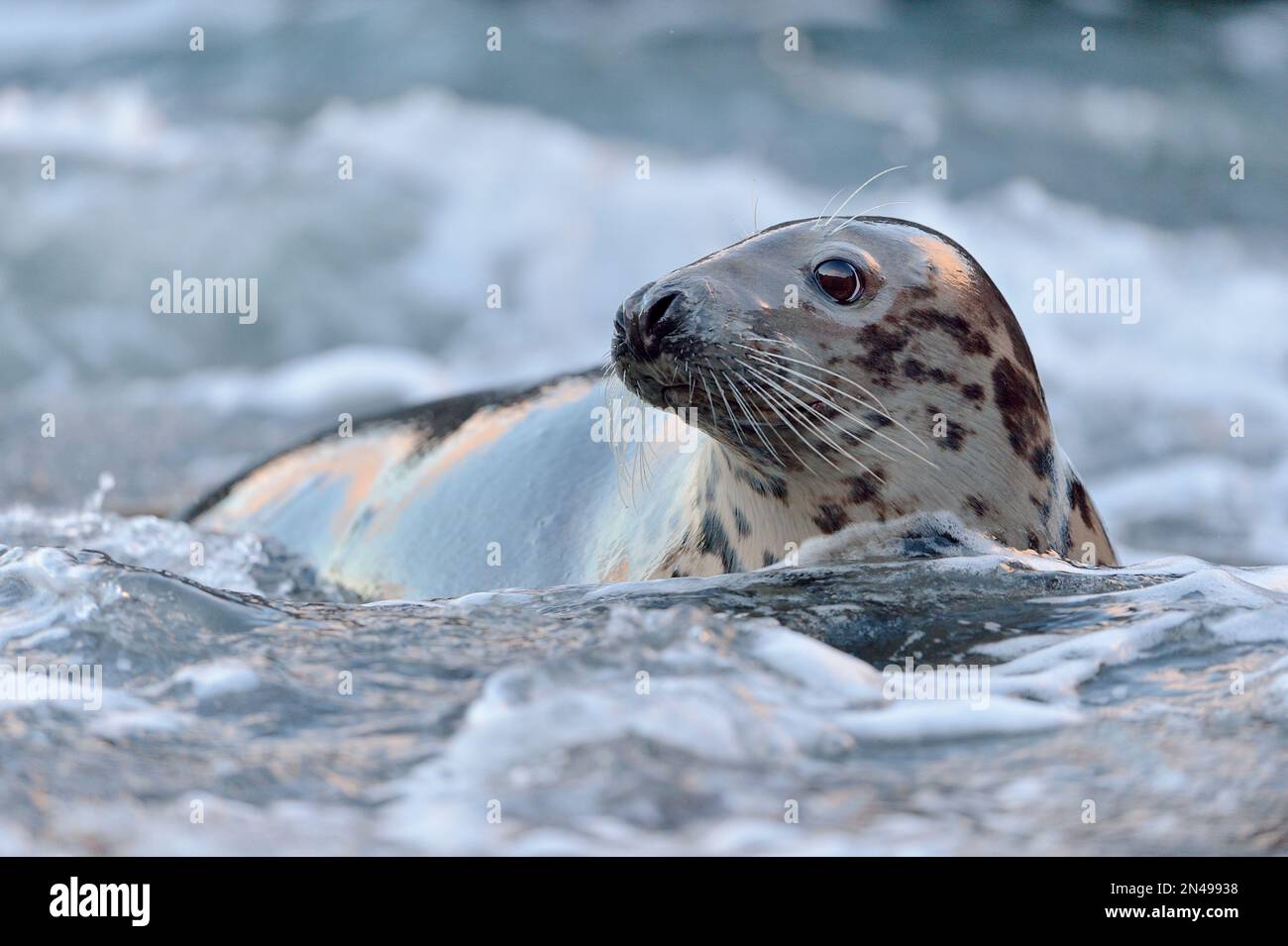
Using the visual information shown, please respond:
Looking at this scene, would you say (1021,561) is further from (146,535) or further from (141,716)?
(146,535)

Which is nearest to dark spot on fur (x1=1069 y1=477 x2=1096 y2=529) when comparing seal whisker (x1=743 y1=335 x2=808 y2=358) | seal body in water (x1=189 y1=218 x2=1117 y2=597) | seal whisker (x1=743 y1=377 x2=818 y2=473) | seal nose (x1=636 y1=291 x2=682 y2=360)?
seal body in water (x1=189 y1=218 x2=1117 y2=597)

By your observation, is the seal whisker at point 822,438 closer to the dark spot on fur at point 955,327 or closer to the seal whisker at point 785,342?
the seal whisker at point 785,342

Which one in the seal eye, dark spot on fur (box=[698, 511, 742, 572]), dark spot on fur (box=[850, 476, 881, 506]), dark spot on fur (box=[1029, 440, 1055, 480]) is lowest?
dark spot on fur (box=[698, 511, 742, 572])

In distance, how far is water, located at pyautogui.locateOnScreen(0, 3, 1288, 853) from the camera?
2.27 metres

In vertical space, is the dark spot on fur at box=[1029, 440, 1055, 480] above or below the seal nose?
below

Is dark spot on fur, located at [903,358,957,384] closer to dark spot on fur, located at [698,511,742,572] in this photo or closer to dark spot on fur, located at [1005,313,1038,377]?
dark spot on fur, located at [1005,313,1038,377]

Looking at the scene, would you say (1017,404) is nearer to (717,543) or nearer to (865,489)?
(865,489)

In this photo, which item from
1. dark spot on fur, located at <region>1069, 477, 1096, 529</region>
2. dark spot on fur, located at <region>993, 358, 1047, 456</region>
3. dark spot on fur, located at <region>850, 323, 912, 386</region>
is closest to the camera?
dark spot on fur, located at <region>850, 323, 912, 386</region>

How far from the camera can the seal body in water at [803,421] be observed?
3494 millimetres

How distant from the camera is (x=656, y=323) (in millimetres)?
3436

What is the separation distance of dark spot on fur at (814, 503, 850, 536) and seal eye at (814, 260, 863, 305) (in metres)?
0.45

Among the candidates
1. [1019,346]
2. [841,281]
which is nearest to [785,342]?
[841,281]

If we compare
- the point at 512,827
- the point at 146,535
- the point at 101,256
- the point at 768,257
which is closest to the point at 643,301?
the point at 768,257

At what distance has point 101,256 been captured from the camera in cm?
1137
